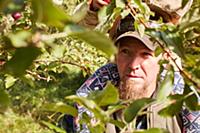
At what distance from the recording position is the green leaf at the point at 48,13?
0.34 m

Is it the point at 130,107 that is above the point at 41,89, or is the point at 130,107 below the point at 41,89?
below

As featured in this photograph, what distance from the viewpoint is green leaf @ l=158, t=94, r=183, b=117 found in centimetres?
56

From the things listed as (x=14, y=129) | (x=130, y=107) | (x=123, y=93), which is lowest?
(x=130, y=107)

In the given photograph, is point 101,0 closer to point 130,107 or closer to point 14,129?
point 130,107

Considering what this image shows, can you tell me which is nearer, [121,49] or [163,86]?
[163,86]

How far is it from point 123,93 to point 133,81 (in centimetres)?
5

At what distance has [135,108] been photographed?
0.53 metres

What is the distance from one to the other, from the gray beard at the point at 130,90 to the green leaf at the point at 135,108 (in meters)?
1.31

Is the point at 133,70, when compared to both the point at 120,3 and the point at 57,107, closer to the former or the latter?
the point at 120,3

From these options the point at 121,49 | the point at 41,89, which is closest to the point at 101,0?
the point at 121,49

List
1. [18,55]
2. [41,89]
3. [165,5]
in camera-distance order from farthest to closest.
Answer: [41,89] → [165,5] → [18,55]

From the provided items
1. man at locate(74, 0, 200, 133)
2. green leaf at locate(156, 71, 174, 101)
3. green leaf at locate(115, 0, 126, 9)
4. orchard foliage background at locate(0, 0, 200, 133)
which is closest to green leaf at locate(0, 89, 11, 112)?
orchard foliage background at locate(0, 0, 200, 133)

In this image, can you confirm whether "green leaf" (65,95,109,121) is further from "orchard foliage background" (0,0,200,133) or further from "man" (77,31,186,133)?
"man" (77,31,186,133)

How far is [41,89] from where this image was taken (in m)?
5.40
